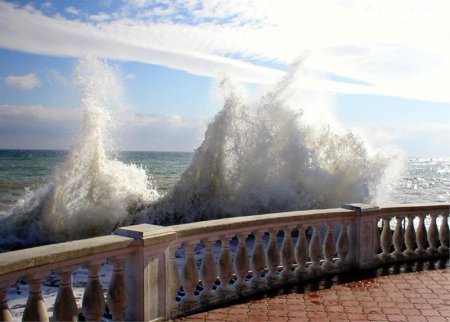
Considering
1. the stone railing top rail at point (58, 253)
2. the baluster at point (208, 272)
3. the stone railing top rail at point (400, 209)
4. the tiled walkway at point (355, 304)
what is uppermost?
the stone railing top rail at point (400, 209)

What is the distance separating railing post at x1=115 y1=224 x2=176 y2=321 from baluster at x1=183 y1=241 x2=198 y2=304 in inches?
16.3

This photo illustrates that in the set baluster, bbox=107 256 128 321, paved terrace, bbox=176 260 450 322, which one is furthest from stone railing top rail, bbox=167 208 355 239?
paved terrace, bbox=176 260 450 322

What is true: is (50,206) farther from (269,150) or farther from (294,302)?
(294,302)

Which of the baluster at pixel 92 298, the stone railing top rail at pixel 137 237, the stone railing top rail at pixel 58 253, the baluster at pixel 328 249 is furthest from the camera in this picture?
the baluster at pixel 328 249

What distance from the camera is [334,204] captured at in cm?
1697

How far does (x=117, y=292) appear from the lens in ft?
13.2

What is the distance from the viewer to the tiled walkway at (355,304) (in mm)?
4824

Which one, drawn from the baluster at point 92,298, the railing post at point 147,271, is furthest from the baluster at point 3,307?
the railing post at point 147,271

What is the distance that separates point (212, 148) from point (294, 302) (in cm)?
1392

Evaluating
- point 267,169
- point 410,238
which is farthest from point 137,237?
point 267,169

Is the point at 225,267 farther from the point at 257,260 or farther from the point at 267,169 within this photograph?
the point at 267,169

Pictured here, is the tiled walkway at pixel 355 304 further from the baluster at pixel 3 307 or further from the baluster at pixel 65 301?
the baluster at pixel 3 307

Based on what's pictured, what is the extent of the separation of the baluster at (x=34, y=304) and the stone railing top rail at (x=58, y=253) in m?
0.10

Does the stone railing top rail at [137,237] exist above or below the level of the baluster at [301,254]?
above
